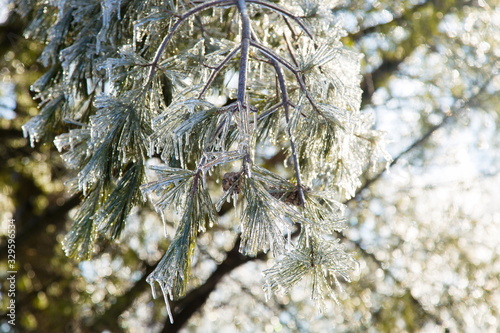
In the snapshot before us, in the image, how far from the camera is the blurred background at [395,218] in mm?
3861

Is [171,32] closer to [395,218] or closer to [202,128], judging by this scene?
[202,128]

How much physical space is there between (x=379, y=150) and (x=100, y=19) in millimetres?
1213

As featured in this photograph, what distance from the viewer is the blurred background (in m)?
3.86

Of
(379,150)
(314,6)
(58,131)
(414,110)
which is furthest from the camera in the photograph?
(414,110)

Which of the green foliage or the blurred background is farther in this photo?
the blurred background

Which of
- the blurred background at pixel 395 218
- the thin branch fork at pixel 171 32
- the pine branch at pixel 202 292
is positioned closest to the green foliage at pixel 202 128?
the thin branch fork at pixel 171 32

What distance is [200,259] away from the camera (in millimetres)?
4664

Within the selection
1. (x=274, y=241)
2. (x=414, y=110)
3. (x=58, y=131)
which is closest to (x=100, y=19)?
(x=58, y=131)

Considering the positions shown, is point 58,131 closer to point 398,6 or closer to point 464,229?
point 398,6

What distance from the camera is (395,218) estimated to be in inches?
167

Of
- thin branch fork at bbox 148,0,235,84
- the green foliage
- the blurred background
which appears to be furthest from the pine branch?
thin branch fork at bbox 148,0,235,84

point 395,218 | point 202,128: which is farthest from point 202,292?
point 202,128

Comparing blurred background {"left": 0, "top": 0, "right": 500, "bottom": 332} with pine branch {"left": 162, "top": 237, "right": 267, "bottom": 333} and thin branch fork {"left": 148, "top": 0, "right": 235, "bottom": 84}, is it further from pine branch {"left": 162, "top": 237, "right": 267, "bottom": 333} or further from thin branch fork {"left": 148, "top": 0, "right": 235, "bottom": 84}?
thin branch fork {"left": 148, "top": 0, "right": 235, "bottom": 84}

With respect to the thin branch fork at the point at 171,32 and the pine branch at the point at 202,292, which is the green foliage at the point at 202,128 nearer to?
→ the thin branch fork at the point at 171,32
